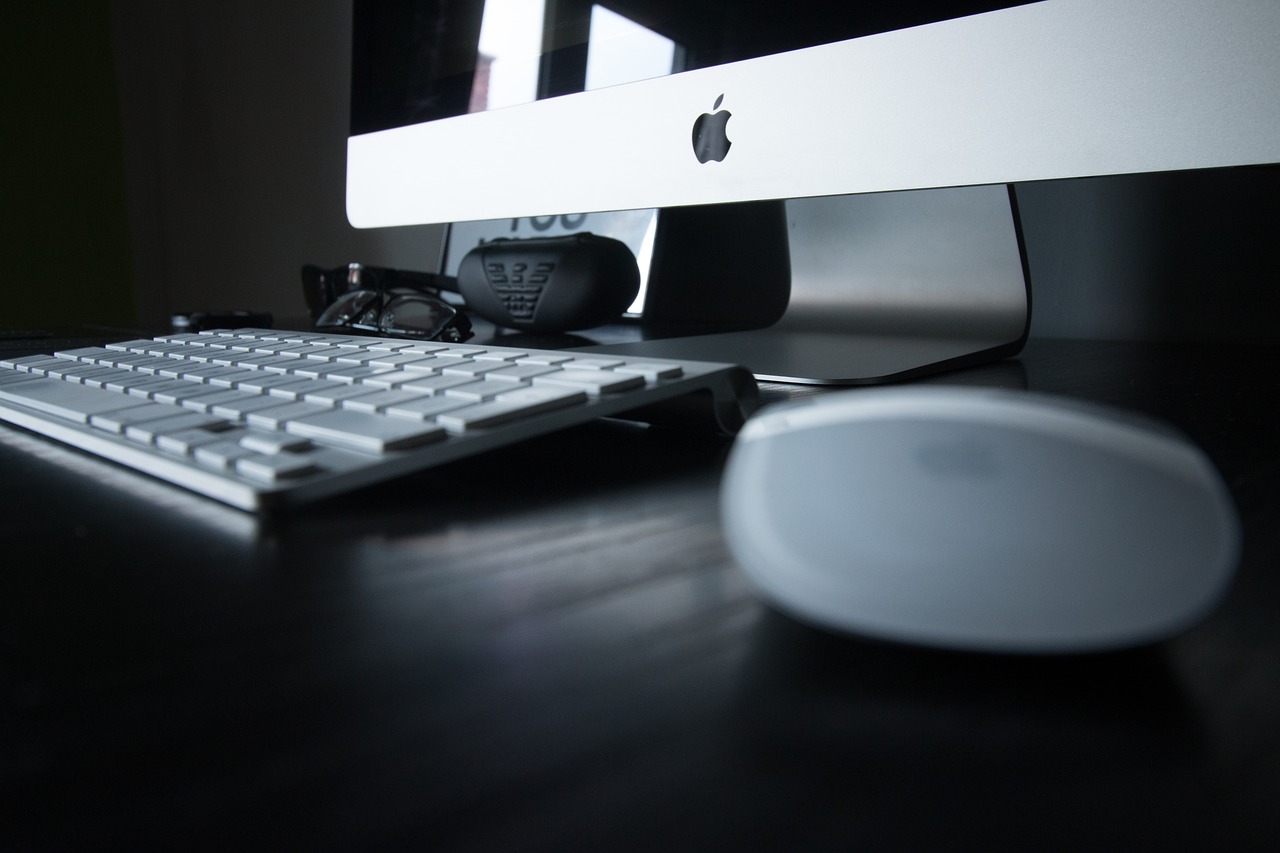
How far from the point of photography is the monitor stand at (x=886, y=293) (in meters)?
0.54

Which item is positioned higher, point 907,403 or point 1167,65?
point 1167,65

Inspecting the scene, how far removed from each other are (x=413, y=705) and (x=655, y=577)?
8 centimetres

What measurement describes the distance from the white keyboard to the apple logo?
0.21 m

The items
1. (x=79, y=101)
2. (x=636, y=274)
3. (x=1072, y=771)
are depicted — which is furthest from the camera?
(x=79, y=101)

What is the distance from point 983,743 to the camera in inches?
5.5

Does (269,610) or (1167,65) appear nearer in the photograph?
(269,610)

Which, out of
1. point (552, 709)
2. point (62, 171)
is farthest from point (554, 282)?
point (62, 171)

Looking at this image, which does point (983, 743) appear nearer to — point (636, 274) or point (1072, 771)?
point (1072, 771)

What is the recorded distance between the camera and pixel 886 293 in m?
0.67

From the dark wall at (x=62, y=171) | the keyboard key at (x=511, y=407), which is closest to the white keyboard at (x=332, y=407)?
the keyboard key at (x=511, y=407)

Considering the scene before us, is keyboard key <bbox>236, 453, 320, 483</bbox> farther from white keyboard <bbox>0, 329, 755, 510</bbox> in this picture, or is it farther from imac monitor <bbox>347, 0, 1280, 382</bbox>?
imac monitor <bbox>347, 0, 1280, 382</bbox>

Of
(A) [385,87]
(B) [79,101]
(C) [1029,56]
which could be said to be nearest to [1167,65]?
(C) [1029,56]

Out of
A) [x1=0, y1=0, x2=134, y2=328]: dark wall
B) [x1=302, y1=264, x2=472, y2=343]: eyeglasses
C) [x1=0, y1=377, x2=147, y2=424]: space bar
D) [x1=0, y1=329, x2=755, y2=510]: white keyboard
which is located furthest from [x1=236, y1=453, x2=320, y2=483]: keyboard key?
[x1=0, y1=0, x2=134, y2=328]: dark wall

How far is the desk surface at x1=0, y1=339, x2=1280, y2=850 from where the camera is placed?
12 cm
